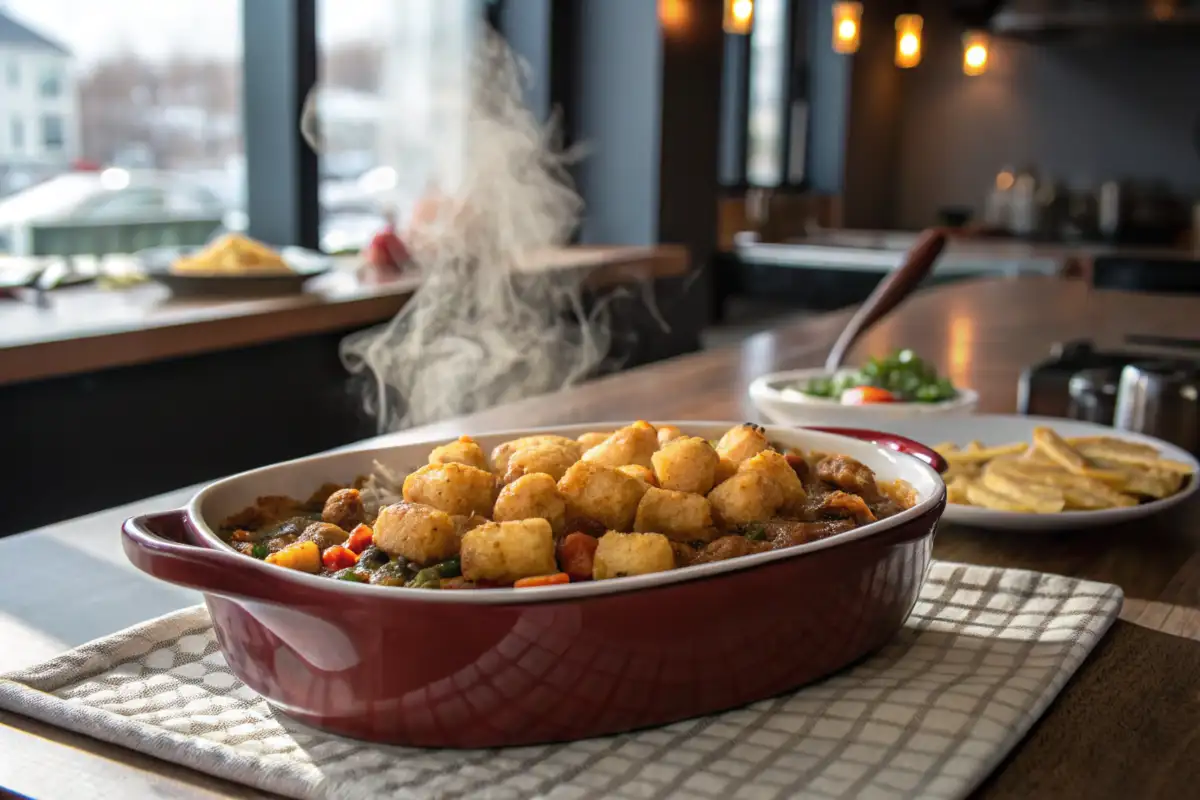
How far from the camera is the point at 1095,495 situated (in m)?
1.05

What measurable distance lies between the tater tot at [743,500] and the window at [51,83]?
3.04 meters

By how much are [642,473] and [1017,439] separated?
2.34ft

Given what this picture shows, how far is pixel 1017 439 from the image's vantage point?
133cm

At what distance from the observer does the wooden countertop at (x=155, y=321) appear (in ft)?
7.48

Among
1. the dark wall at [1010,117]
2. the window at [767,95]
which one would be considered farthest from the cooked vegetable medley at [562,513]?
the dark wall at [1010,117]

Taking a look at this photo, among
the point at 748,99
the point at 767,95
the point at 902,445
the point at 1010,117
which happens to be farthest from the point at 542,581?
the point at 1010,117

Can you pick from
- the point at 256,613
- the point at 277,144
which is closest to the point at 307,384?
the point at 277,144

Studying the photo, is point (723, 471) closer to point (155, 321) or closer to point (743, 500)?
point (743, 500)

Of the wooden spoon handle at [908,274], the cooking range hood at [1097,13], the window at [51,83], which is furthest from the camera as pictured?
the cooking range hood at [1097,13]

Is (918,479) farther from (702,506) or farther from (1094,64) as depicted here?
(1094,64)

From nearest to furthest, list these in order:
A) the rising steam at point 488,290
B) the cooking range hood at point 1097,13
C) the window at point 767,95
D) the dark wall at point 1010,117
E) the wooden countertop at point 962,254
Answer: the rising steam at point 488,290 → the wooden countertop at point 962,254 → the cooking range hood at point 1097,13 → the window at point 767,95 → the dark wall at point 1010,117

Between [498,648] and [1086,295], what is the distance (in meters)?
2.89

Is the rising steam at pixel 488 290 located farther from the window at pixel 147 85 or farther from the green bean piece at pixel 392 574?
the green bean piece at pixel 392 574

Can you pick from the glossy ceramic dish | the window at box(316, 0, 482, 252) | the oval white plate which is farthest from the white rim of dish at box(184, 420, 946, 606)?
the window at box(316, 0, 482, 252)
